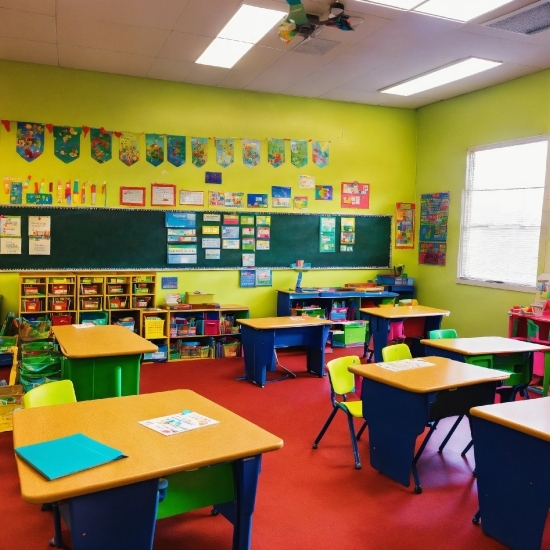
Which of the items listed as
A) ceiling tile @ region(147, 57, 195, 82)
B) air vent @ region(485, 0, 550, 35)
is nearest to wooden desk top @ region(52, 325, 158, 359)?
ceiling tile @ region(147, 57, 195, 82)

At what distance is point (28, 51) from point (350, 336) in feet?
17.1

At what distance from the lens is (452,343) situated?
4586mm

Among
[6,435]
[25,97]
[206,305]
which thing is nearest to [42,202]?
[25,97]

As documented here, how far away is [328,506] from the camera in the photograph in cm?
328

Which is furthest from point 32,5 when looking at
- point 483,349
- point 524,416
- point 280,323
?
point 524,416

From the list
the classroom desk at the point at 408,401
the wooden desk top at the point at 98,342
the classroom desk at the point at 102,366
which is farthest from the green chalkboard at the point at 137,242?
the classroom desk at the point at 408,401

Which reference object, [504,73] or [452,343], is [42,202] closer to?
[452,343]

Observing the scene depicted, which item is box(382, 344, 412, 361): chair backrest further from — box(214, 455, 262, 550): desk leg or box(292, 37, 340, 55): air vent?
box(292, 37, 340, 55): air vent

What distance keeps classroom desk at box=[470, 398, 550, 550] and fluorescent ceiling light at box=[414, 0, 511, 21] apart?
3.32m

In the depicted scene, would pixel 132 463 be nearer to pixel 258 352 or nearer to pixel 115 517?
pixel 115 517

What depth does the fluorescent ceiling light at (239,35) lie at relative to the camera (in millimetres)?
4945

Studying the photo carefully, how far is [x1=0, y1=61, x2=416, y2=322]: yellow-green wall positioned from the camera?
21.2 feet

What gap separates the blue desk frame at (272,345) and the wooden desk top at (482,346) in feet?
5.66

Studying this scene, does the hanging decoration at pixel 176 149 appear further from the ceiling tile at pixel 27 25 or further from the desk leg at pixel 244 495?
the desk leg at pixel 244 495
